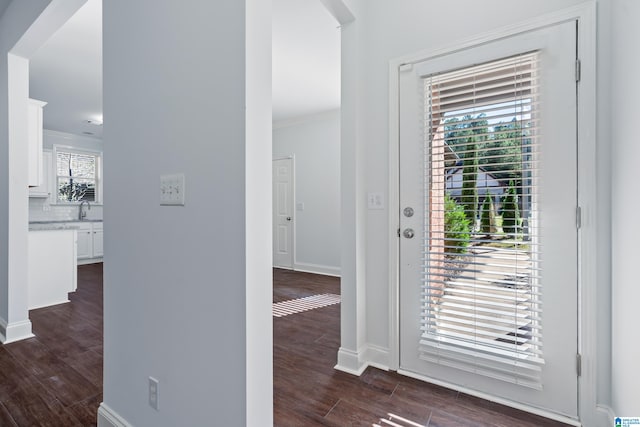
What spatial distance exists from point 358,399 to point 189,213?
54.4 inches

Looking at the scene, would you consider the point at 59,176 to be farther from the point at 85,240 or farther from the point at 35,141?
the point at 35,141

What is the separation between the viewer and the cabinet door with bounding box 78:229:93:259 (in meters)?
5.91

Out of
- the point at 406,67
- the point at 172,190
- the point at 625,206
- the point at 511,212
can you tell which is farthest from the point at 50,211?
the point at 625,206

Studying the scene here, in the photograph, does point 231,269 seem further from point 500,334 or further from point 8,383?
point 8,383

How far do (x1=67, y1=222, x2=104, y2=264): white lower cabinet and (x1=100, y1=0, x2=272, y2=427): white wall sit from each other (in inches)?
224

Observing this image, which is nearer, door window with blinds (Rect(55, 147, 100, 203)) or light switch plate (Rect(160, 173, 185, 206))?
light switch plate (Rect(160, 173, 185, 206))

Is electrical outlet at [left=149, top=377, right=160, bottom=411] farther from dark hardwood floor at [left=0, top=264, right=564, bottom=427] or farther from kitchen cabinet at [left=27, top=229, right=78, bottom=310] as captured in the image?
kitchen cabinet at [left=27, top=229, right=78, bottom=310]

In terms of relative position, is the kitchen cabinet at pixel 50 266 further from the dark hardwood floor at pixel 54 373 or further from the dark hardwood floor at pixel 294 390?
the dark hardwood floor at pixel 294 390

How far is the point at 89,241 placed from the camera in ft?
19.9

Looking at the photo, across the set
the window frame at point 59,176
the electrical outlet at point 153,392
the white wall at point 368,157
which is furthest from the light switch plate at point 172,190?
the window frame at point 59,176

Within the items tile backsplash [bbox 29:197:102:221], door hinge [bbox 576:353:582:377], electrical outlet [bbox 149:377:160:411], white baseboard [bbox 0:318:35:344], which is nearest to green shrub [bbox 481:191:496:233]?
door hinge [bbox 576:353:582:377]

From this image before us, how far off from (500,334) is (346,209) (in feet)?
3.69

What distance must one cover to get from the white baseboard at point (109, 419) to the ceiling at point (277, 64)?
2758 mm

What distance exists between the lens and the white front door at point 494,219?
1548 millimetres
